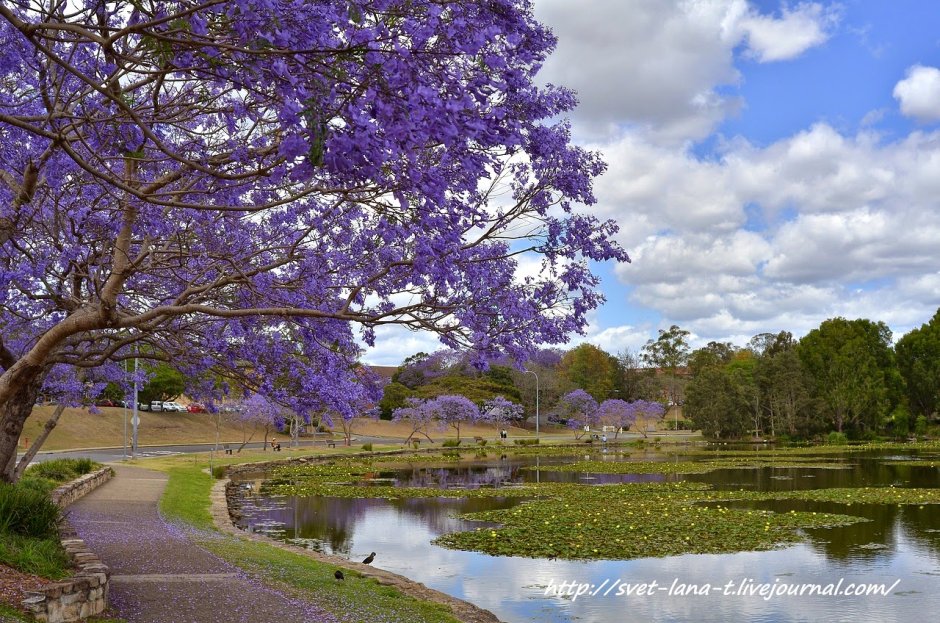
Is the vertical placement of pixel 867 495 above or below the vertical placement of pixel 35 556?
below

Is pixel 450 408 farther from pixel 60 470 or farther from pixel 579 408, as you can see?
pixel 60 470

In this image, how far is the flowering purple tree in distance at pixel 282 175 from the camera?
5977 millimetres

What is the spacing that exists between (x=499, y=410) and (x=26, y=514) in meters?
62.7

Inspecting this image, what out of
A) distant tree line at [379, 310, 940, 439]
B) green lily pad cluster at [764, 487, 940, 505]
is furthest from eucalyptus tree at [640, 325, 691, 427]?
green lily pad cluster at [764, 487, 940, 505]

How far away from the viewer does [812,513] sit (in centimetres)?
2197

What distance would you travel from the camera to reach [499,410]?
72.6 m

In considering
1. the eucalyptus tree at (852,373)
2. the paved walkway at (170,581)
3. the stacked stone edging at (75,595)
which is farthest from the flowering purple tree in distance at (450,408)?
the stacked stone edging at (75,595)

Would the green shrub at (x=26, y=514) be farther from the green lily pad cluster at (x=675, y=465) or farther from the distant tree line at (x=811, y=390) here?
the distant tree line at (x=811, y=390)

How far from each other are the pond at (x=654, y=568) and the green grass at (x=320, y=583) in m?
2.02

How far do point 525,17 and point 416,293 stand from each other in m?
3.25

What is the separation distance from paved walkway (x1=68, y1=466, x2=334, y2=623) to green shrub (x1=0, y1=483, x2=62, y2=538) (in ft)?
3.69

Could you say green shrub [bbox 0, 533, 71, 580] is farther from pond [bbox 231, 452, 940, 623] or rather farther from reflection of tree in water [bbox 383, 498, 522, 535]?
reflection of tree in water [bbox 383, 498, 522, 535]

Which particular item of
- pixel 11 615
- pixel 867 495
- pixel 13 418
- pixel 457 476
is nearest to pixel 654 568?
pixel 13 418

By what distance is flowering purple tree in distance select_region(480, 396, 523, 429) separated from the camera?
71062 millimetres
